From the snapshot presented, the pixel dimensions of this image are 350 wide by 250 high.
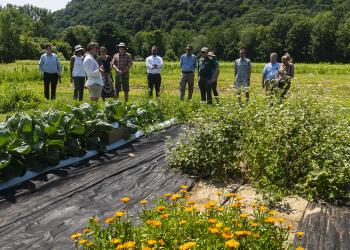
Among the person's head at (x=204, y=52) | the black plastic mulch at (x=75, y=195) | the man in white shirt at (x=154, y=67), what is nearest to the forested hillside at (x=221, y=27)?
the man in white shirt at (x=154, y=67)

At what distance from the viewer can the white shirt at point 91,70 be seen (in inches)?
339

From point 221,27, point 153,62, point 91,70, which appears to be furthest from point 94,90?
point 221,27

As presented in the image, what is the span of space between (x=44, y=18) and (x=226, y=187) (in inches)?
4515

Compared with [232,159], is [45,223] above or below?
below

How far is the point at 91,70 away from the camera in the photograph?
866 cm

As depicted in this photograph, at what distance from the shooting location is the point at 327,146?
184 inches

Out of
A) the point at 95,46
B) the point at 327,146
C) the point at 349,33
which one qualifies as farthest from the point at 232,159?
the point at 349,33

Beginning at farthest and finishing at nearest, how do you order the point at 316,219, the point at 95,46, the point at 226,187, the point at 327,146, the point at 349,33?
the point at 349,33 < the point at 95,46 < the point at 226,187 < the point at 327,146 < the point at 316,219

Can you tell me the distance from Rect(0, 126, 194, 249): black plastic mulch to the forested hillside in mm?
55296

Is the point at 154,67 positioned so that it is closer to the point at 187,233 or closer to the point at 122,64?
the point at 122,64

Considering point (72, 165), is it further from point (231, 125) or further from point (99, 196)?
point (231, 125)

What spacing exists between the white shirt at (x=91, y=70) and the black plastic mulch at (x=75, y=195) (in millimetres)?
2676

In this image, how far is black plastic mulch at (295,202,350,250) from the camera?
137 inches

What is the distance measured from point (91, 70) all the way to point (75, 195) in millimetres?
4321
